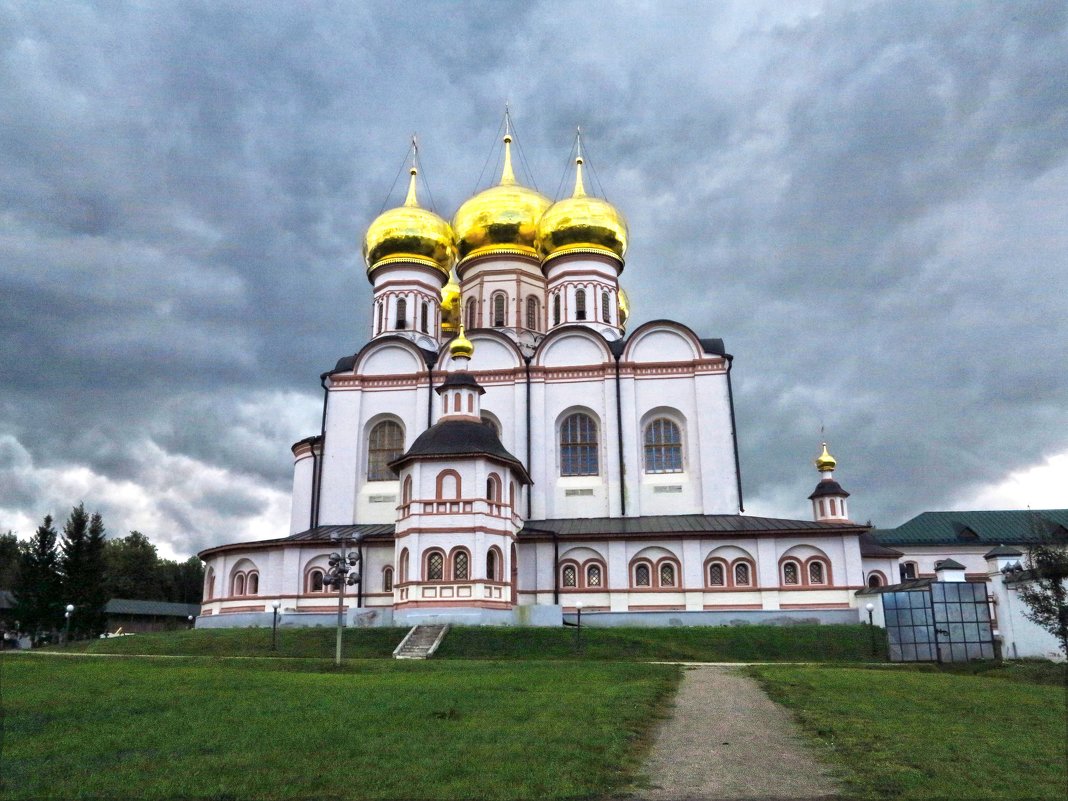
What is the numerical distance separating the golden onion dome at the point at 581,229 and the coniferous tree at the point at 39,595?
26578mm

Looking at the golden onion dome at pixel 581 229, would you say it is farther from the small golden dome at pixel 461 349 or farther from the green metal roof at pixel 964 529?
the green metal roof at pixel 964 529

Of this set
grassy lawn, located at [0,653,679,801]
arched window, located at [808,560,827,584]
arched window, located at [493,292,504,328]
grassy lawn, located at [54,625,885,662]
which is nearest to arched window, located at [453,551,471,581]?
grassy lawn, located at [54,625,885,662]

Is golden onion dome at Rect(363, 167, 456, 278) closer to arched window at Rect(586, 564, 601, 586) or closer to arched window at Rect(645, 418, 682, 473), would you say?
arched window at Rect(645, 418, 682, 473)

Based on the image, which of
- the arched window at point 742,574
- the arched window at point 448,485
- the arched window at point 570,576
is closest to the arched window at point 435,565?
the arched window at point 448,485

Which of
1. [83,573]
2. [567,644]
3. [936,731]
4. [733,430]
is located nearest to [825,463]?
[733,430]

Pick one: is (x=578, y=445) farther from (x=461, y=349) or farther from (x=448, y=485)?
(x=448, y=485)

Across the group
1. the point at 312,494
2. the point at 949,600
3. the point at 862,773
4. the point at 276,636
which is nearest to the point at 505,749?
the point at 862,773

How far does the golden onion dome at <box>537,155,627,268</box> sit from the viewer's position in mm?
37688

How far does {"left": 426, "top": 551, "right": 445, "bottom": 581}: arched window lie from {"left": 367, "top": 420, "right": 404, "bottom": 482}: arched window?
23.2ft

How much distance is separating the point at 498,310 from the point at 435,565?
611 inches

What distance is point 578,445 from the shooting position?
33.1 metres

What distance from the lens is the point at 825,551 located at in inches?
1147

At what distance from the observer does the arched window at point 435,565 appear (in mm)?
26750

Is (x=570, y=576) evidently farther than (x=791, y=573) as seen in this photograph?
Yes
